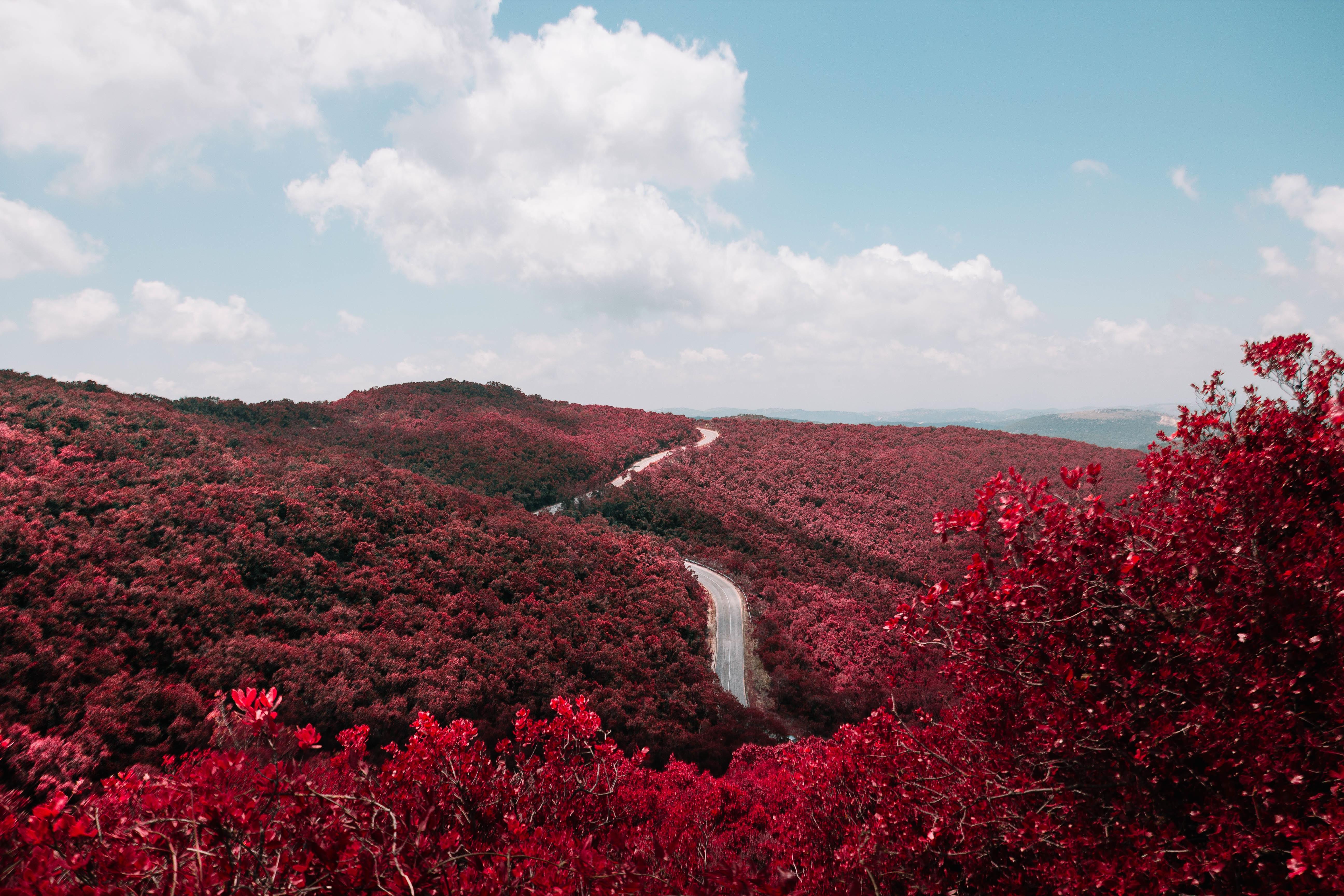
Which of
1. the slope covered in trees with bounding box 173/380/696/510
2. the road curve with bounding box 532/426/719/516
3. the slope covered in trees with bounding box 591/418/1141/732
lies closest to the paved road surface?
the slope covered in trees with bounding box 591/418/1141/732

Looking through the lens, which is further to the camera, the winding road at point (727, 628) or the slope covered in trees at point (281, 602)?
the winding road at point (727, 628)

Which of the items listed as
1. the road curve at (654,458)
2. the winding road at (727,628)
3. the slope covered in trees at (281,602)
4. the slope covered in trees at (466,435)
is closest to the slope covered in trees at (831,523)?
the winding road at (727,628)

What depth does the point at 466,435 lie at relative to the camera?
4675 centimetres

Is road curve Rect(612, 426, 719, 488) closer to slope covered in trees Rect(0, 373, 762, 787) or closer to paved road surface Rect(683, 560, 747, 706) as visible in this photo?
paved road surface Rect(683, 560, 747, 706)

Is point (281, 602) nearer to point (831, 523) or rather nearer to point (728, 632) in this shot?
point (728, 632)

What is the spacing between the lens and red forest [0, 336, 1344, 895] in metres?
3.28

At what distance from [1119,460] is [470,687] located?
61.0m

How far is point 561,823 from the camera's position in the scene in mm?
6270

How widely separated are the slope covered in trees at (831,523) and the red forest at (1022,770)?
1.45 metres

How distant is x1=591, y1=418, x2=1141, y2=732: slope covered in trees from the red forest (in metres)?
1.45

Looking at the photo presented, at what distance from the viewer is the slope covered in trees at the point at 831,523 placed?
2312 centimetres

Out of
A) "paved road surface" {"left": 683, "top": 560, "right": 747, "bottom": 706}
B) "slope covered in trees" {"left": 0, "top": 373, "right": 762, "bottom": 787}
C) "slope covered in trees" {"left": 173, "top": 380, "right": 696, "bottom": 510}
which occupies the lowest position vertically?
"paved road surface" {"left": 683, "top": 560, "right": 747, "bottom": 706}

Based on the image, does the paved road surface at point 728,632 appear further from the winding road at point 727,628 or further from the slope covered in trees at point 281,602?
the slope covered in trees at point 281,602

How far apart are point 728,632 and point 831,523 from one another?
18977 millimetres
